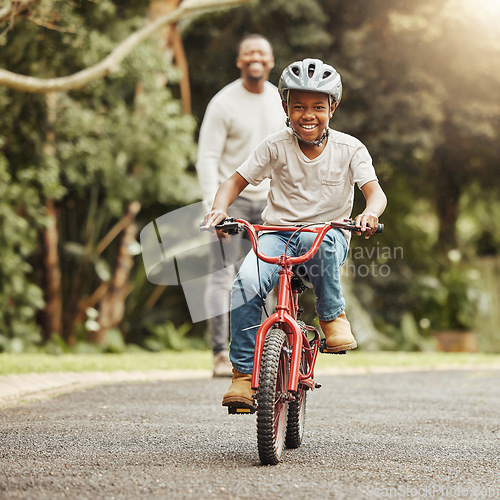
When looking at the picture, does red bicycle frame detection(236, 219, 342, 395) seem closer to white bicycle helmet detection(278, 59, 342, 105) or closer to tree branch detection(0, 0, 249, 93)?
white bicycle helmet detection(278, 59, 342, 105)

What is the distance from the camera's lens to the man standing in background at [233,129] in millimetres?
6648

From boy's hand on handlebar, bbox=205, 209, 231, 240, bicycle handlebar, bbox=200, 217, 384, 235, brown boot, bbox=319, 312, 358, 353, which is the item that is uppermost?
boy's hand on handlebar, bbox=205, 209, 231, 240

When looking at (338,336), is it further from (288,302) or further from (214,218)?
(214,218)

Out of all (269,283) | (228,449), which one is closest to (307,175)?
(269,283)

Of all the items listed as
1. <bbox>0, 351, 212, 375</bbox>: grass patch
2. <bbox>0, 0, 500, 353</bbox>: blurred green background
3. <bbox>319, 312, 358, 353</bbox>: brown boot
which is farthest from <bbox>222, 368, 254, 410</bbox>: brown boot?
<bbox>0, 0, 500, 353</bbox>: blurred green background

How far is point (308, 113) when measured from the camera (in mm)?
4137

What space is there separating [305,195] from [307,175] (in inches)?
3.7

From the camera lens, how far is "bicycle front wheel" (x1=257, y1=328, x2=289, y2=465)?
11.8 ft

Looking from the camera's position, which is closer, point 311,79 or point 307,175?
point 311,79

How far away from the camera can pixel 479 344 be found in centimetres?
1739

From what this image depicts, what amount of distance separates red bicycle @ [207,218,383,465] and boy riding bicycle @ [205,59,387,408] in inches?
3.5

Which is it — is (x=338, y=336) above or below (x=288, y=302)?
below

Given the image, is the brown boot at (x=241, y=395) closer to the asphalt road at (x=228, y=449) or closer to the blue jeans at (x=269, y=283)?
the blue jeans at (x=269, y=283)

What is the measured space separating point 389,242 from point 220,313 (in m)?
9.77
